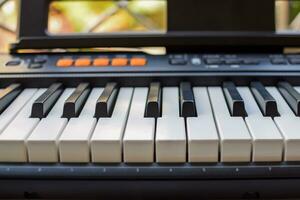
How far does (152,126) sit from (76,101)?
0.42 ft

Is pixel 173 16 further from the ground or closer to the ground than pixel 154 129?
further from the ground

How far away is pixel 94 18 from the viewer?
1120 millimetres

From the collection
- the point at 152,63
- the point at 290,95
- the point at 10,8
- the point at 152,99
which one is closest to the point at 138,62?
the point at 152,63

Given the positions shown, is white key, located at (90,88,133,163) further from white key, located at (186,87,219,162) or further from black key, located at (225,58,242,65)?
black key, located at (225,58,242,65)

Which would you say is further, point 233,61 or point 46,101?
point 233,61

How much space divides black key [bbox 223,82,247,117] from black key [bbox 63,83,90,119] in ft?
0.68

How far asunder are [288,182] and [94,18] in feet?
2.22

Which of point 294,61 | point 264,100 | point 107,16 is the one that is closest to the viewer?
point 264,100

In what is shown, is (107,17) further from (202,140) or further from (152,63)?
(202,140)

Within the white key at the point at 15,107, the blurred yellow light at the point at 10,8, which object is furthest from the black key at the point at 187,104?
the blurred yellow light at the point at 10,8

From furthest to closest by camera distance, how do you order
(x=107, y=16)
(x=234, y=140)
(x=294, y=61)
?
(x=107, y=16) → (x=294, y=61) → (x=234, y=140)

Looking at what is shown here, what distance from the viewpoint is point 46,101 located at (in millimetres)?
681

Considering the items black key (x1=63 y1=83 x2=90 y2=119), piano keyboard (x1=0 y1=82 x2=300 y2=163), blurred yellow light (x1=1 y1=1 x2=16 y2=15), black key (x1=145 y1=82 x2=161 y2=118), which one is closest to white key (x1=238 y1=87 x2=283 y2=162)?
piano keyboard (x1=0 y1=82 x2=300 y2=163)

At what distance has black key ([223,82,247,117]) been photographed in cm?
64
